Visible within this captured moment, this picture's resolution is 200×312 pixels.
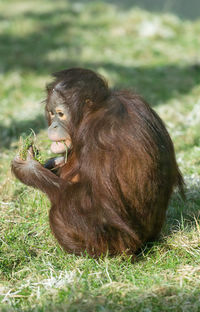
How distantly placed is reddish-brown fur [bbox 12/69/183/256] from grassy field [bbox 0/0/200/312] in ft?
0.66

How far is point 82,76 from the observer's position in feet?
9.77

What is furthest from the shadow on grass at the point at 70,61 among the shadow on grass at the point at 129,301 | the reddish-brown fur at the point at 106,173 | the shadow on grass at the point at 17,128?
the shadow on grass at the point at 129,301

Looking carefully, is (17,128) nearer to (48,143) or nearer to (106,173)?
(48,143)

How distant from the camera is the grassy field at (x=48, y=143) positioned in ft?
8.11

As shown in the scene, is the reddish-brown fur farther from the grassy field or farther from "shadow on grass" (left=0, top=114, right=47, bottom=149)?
"shadow on grass" (left=0, top=114, right=47, bottom=149)

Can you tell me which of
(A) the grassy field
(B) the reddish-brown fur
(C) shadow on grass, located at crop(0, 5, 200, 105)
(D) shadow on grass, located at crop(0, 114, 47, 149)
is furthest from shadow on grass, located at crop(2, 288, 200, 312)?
(C) shadow on grass, located at crop(0, 5, 200, 105)

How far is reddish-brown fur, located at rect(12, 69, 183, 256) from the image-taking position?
2.70 metres

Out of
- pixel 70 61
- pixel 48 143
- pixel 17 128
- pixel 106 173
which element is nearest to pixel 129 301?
pixel 106 173

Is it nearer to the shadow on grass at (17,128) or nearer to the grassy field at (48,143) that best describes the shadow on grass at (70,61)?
the grassy field at (48,143)

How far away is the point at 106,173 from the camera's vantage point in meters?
2.68

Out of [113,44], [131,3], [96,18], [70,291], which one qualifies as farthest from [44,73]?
[131,3]

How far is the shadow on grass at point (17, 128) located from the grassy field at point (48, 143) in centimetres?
1

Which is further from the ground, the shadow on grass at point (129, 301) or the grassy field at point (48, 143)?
the grassy field at point (48, 143)

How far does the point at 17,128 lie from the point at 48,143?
1131 mm
